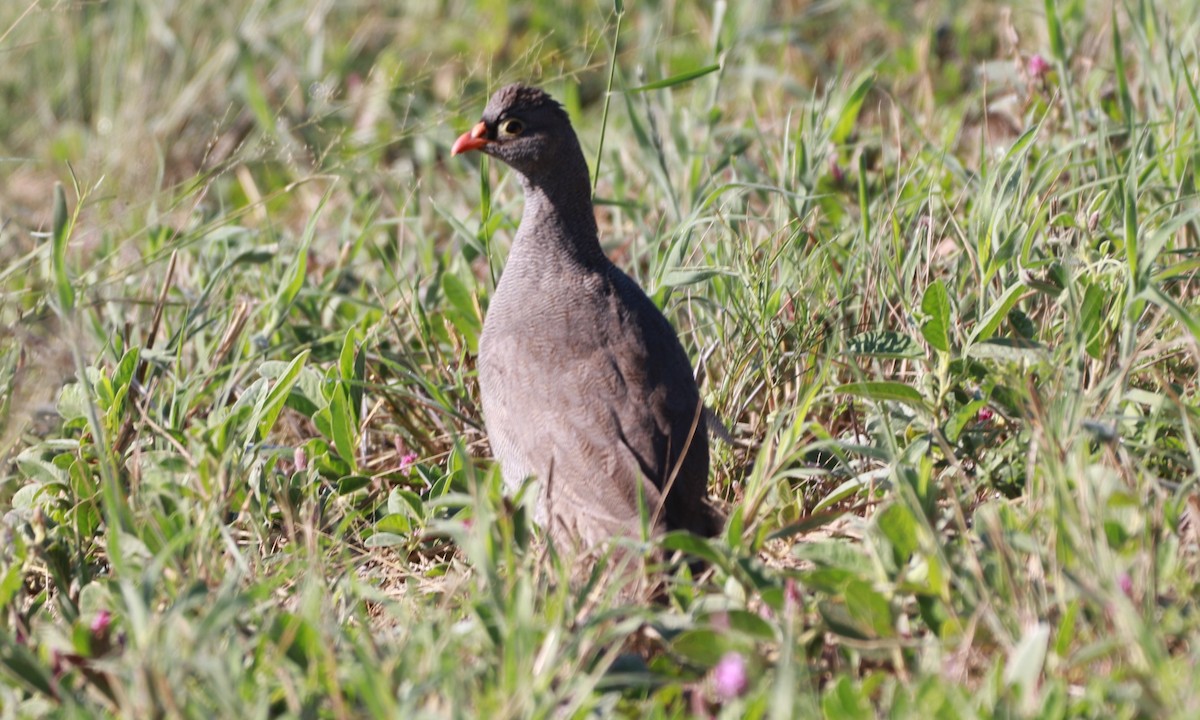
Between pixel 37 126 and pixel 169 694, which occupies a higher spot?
pixel 37 126

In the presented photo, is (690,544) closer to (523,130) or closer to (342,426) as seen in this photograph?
(342,426)

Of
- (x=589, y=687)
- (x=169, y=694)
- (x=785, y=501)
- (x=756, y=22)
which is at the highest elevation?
(x=756, y=22)

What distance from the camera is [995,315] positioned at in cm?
380

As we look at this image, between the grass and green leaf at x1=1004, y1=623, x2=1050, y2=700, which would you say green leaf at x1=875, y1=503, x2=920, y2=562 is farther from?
green leaf at x1=1004, y1=623, x2=1050, y2=700

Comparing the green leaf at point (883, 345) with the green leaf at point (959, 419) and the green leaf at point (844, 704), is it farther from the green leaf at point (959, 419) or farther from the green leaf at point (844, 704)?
the green leaf at point (844, 704)

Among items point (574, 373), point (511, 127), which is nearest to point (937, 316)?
point (574, 373)

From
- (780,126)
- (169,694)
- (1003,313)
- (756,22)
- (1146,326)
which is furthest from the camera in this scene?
(756,22)

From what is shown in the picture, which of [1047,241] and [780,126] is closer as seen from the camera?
[1047,241]

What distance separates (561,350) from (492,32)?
3785 mm

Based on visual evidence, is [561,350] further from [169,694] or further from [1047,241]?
[169,694]

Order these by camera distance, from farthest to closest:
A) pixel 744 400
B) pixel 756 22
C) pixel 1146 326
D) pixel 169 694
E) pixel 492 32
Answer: pixel 492 32
pixel 756 22
pixel 744 400
pixel 1146 326
pixel 169 694

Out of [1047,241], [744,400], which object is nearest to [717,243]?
[744,400]

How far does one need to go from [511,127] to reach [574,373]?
98 cm

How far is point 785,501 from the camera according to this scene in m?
3.92
